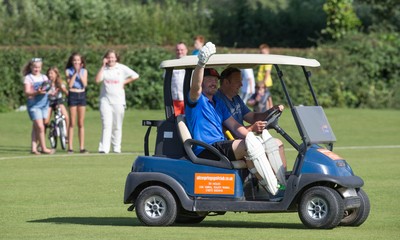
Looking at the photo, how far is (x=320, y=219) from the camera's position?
442 inches

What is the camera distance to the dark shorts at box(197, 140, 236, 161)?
11.5 meters

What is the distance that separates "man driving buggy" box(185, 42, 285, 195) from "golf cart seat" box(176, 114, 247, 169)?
0.05m

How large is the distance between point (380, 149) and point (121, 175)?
749 centimetres

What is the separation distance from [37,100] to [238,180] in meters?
11.5

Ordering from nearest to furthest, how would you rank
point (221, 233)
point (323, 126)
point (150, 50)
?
point (221, 233)
point (323, 126)
point (150, 50)

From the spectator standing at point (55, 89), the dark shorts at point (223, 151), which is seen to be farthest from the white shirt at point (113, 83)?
the dark shorts at point (223, 151)

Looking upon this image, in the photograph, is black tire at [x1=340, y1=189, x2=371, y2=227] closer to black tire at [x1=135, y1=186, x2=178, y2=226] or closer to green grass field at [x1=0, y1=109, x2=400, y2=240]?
green grass field at [x1=0, y1=109, x2=400, y2=240]

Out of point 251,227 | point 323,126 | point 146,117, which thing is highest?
point 323,126

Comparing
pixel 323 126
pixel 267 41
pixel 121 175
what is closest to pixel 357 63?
pixel 267 41

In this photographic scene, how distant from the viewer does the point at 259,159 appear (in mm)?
11281

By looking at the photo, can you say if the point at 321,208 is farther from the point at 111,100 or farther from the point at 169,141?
the point at 111,100

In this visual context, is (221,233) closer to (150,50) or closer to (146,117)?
(146,117)

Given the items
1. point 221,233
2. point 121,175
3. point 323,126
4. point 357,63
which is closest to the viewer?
point 221,233

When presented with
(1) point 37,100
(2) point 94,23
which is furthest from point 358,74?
(1) point 37,100
